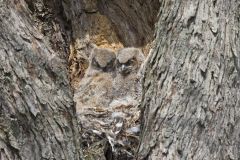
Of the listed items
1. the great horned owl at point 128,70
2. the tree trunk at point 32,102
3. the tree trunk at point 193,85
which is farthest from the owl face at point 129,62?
the tree trunk at point 32,102


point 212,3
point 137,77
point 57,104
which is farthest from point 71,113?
point 137,77

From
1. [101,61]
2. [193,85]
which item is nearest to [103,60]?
[101,61]

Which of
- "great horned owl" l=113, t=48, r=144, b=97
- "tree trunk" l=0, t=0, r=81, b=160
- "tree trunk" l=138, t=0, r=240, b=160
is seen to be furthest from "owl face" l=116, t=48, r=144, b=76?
"tree trunk" l=0, t=0, r=81, b=160

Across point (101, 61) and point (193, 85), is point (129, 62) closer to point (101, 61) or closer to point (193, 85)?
point (101, 61)

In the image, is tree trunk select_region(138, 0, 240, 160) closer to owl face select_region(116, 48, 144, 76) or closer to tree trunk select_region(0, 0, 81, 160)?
tree trunk select_region(0, 0, 81, 160)

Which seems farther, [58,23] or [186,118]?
[58,23]

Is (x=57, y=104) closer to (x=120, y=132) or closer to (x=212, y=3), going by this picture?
(x=120, y=132)
